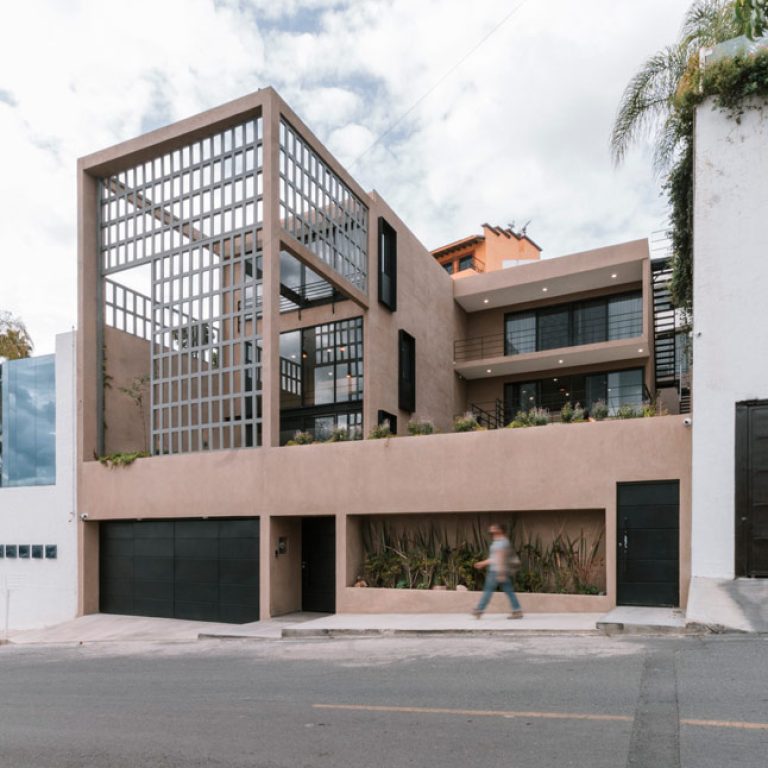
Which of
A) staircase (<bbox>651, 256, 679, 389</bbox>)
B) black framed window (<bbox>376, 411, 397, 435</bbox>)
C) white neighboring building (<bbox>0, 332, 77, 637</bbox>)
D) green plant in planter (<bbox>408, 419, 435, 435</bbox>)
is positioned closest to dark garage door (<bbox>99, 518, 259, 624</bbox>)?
white neighboring building (<bbox>0, 332, 77, 637</bbox>)

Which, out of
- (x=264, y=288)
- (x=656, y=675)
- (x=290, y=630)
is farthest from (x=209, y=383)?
(x=656, y=675)

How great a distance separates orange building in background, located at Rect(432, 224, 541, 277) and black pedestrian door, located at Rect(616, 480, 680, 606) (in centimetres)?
2960

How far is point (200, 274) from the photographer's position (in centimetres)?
1869

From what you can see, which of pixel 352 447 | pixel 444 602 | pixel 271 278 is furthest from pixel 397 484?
pixel 271 278

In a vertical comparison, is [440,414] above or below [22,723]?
above

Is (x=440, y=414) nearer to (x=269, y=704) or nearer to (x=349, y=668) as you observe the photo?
(x=349, y=668)

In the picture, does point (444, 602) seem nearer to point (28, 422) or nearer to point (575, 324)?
point (28, 422)

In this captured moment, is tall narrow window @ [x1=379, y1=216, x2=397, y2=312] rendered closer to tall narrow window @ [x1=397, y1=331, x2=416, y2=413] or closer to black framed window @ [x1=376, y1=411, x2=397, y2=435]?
tall narrow window @ [x1=397, y1=331, x2=416, y2=413]

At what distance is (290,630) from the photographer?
12828 millimetres

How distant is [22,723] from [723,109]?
45.7 feet

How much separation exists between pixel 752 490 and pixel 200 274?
13782 millimetres

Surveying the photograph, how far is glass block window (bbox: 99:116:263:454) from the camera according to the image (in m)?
17.8

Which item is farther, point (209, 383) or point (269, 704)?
point (209, 383)

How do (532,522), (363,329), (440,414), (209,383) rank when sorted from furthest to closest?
(440,414) < (363,329) < (209,383) < (532,522)
